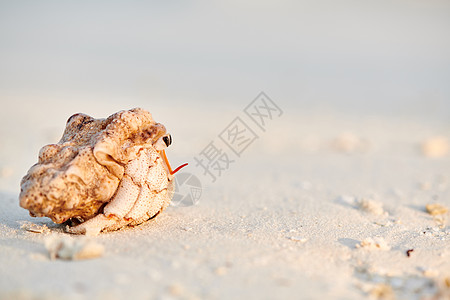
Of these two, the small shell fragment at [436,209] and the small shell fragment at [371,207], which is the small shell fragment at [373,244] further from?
the small shell fragment at [436,209]

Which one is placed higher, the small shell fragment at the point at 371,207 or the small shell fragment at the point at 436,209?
the small shell fragment at the point at 436,209

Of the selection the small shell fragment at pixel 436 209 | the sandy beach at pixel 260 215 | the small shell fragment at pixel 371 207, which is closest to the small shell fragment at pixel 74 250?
the sandy beach at pixel 260 215

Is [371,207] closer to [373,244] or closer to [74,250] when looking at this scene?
[373,244]

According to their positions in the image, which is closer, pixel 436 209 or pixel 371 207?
pixel 371 207

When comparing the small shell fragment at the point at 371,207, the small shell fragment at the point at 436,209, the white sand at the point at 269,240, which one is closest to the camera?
the white sand at the point at 269,240

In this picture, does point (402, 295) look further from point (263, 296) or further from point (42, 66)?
point (42, 66)

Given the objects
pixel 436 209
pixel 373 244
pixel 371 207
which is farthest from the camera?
pixel 436 209

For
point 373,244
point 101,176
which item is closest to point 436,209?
point 373,244
